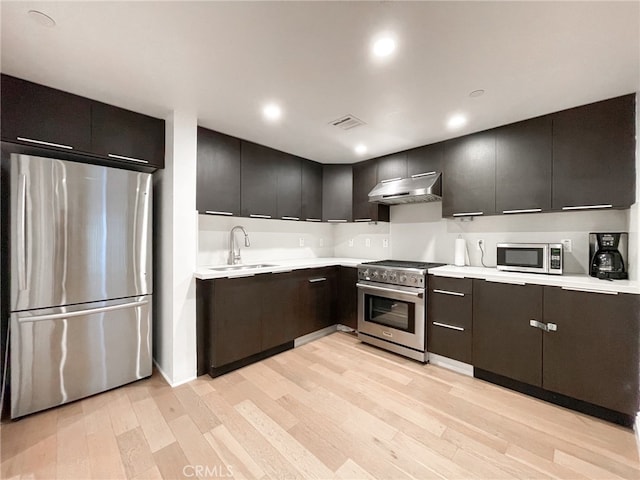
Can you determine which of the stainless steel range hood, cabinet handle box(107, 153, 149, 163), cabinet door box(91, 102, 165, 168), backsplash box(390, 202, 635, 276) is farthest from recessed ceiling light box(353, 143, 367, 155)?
cabinet handle box(107, 153, 149, 163)

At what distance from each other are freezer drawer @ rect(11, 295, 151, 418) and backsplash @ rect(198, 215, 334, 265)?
2.81 feet

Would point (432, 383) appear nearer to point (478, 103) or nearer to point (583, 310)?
point (583, 310)

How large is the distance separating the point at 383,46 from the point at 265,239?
255 cm

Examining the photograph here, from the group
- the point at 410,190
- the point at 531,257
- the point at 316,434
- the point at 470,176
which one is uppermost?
the point at 470,176

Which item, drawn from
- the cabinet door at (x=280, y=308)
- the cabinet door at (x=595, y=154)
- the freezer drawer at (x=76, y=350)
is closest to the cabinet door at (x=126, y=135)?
the freezer drawer at (x=76, y=350)

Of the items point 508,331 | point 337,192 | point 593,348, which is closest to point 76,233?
point 337,192

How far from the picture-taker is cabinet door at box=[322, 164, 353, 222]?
3.78 meters

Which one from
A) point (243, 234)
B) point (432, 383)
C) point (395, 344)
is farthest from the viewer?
point (243, 234)

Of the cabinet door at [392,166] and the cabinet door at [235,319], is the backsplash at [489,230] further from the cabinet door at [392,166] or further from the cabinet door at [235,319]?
the cabinet door at [235,319]

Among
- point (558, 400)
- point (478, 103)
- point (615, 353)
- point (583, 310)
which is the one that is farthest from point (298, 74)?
point (558, 400)

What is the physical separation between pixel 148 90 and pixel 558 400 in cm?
392

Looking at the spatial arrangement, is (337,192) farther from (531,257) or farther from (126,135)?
(126,135)

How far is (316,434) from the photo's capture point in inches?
67.9

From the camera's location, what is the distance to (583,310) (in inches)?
75.8
